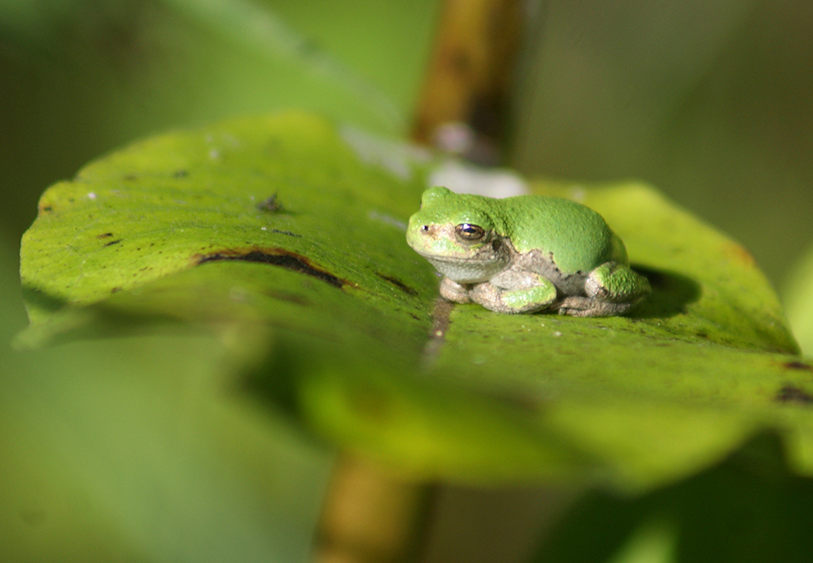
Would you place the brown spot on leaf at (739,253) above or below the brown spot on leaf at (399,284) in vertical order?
above

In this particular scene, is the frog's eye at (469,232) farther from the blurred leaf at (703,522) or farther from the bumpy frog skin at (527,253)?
the blurred leaf at (703,522)

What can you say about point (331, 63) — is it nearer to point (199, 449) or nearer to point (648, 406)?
point (648, 406)

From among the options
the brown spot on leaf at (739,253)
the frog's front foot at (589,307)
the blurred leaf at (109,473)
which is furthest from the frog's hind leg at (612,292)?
the blurred leaf at (109,473)

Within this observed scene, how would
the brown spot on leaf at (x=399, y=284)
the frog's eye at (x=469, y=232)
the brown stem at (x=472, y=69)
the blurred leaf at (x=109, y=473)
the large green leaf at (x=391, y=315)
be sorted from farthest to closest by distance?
the blurred leaf at (x=109, y=473)
the brown stem at (x=472, y=69)
the frog's eye at (x=469, y=232)
the brown spot on leaf at (x=399, y=284)
the large green leaf at (x=391, y=315)

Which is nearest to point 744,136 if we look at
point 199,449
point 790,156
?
point 790,156

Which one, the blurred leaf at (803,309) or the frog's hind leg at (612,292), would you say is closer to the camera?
the frog's hind leg at (612,292)

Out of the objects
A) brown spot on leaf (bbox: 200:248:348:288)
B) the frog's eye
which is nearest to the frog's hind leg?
the frog's eye

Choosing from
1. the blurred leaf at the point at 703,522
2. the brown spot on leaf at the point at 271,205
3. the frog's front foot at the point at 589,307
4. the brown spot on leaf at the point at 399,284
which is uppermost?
the frog's front foot at the point at 589,307
